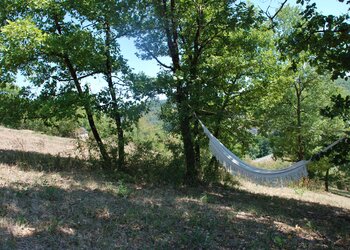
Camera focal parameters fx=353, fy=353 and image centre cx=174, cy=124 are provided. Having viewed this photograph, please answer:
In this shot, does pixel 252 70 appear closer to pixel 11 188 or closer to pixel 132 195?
pixel 132 195

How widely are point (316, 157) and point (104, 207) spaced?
139 inches

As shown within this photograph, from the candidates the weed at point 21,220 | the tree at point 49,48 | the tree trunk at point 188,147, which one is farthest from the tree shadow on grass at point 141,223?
the tree at point 49,48

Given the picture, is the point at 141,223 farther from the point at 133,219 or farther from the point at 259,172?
the point at 259,172

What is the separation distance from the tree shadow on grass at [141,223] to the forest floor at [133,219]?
0.03 feet

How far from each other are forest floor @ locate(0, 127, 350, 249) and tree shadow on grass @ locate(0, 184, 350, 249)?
11mm

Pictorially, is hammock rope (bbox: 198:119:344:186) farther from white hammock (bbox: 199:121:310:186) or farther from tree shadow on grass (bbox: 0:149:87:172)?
tree shadow on grass (bbox: 0:149:87:172)

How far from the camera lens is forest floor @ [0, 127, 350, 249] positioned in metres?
4.20

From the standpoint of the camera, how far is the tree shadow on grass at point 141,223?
4.15m

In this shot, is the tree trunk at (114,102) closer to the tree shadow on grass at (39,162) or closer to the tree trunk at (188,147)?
the tree shadow on grass at (39,162)

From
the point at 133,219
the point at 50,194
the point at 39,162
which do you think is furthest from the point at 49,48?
the point at 133,219

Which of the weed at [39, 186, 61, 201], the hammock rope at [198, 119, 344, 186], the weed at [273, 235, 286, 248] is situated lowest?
the weed at [273, 235, 286, 248]

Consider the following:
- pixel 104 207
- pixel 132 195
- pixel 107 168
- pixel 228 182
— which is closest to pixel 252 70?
pixel 228 182

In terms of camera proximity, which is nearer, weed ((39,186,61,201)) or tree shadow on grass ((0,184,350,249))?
tree shadow on grass ((0,184,350,249))

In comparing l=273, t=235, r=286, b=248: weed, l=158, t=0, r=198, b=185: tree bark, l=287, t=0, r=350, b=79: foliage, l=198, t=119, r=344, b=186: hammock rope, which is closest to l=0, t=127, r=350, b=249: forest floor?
l=273, t=235, r=286, b=248: weed
